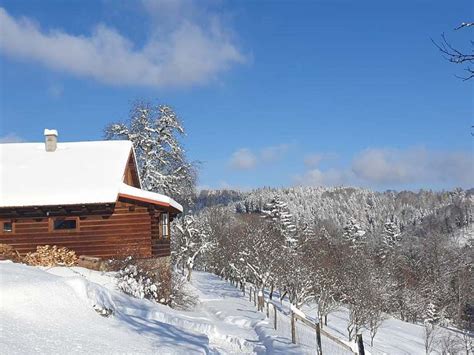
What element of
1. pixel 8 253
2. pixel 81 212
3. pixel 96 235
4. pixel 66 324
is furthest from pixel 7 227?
pixel 66 324

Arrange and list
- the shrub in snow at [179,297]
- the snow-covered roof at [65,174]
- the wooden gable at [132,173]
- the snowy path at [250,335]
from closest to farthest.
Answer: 1. the snowy path at [250,335]
2. the snow-covered roof at [65,174]
3. the shrub in snow at [179,297]
4. the wooden gable at [132,173]

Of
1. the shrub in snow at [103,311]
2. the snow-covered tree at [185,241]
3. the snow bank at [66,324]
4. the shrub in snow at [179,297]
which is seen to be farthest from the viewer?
the snow-covered tree at [185,241]

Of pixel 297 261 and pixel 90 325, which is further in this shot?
pixel 297 261

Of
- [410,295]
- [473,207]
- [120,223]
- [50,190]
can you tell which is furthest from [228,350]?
[473,207]

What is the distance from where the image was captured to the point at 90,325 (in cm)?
1012

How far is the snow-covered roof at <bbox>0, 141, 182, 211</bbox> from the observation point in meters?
18.9

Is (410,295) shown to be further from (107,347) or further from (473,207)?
(473,207)

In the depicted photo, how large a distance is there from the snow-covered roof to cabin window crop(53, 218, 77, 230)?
1.41m

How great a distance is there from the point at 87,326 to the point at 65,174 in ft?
39.8

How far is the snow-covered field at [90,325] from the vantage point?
27.6 ft

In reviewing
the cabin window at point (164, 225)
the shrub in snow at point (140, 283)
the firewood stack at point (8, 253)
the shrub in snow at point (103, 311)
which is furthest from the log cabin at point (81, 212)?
the shrub in snow at point (103, 311)

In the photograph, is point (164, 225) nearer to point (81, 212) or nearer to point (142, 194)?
point (142, 194)

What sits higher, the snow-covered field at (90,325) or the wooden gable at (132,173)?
the wooden gable at (132,173)

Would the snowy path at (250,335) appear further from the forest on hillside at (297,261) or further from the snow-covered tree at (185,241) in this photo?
the snow-covered tree at (185,241)
